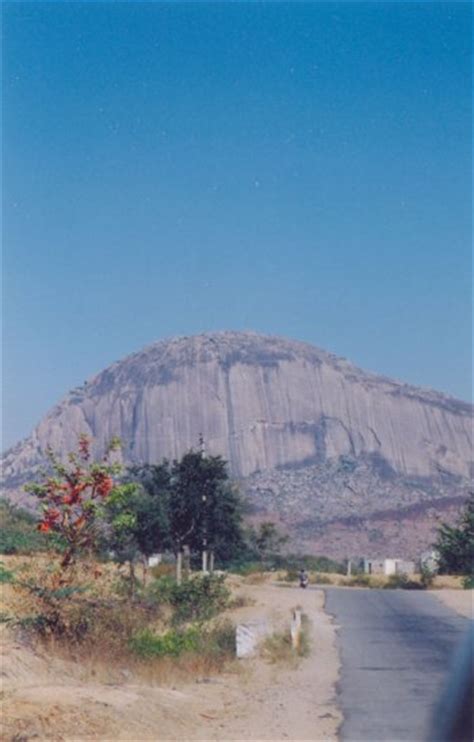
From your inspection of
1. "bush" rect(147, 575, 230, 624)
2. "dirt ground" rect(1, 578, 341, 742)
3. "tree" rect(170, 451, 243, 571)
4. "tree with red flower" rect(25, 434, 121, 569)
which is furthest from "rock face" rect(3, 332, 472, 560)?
"dirt ground" rect(1, 578, 341, 742)

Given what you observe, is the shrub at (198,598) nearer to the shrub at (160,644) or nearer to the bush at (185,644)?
the bush at (185,644)

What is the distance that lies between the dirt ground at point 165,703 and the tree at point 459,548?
4124 centimetres

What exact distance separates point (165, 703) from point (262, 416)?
554 ft

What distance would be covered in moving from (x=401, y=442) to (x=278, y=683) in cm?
16594

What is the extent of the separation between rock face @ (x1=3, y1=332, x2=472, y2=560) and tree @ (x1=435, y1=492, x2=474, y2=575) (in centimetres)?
9099

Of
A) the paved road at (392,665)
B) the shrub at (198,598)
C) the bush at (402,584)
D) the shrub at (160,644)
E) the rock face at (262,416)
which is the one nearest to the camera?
the paved road at (392,665)

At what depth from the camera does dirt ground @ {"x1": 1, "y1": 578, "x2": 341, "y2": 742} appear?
10891 millimetres

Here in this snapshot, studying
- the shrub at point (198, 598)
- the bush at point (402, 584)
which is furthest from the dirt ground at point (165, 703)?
the bush at point (402, 584)

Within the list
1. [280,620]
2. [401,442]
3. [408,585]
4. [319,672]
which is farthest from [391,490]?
[319,672]

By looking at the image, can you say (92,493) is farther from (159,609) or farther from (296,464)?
(296,464)

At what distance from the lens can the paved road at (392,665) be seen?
11967 millimetres

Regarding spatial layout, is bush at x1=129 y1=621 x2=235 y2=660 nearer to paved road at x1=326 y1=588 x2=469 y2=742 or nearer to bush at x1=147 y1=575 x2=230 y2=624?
paved road at x1=326 y1=588 x2=469 y2=742

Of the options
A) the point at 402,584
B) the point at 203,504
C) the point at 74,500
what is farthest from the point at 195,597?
the point at 402,584

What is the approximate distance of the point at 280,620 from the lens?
2734 centimetres
